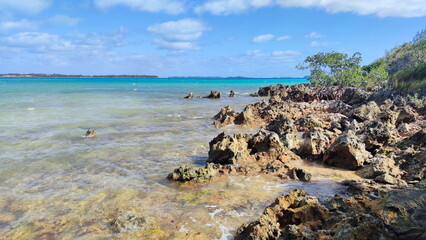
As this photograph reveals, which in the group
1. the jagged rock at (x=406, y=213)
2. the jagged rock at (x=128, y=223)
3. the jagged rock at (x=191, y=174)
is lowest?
the jagged rock at (x=128, y=223)

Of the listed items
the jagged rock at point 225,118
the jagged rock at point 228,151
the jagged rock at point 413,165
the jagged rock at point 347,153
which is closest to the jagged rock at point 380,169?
the jagged rock at point 413,165

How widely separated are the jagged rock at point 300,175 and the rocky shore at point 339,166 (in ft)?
0.07

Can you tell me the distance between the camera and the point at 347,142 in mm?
8766

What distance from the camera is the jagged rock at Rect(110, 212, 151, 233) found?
548 centimetres

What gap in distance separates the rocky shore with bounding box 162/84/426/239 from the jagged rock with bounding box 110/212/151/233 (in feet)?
5.71

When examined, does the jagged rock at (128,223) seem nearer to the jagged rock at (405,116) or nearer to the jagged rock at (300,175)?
the jagged rock at (300,175)

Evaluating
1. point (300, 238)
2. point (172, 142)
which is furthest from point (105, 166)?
point (300, 238)

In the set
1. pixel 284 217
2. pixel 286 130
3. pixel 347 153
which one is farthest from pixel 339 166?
pixel 284 217

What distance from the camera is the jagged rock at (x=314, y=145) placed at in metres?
9.81

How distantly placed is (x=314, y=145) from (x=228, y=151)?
2.79 meters

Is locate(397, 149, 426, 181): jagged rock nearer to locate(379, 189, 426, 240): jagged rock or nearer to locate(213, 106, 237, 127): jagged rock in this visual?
locate(379, 189, 426, 240): jagged rock

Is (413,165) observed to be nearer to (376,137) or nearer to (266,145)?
A: (376,137)

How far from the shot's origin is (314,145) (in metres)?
9.88

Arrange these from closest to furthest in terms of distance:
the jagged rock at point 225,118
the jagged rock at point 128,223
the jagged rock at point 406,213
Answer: the jagged rock at point 406,213 < the jagged rock at point 128,223 < the jagged rock at point 225,118
